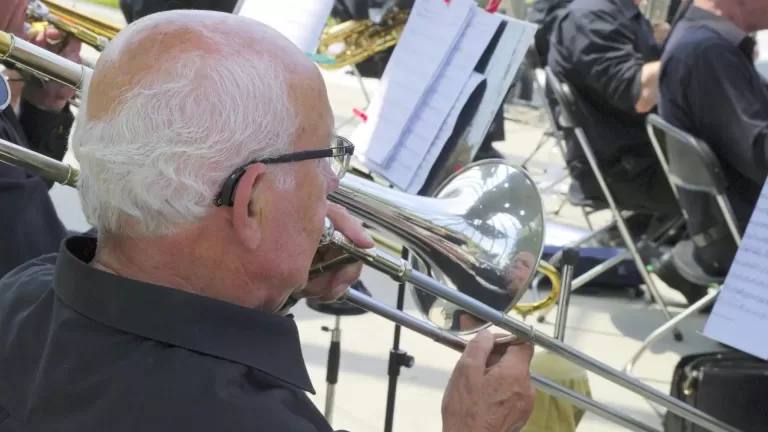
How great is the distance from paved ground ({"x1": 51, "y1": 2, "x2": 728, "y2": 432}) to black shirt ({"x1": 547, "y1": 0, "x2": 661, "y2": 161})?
59cm

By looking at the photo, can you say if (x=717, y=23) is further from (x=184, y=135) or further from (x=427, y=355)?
(x=184, y=135)

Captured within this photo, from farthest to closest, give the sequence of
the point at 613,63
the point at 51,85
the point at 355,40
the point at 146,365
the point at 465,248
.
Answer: the point at 355,40
the point at 613,63
the point at 51,85
the point at 465,248
the point at 146,365

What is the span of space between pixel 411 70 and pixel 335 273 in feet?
1.92

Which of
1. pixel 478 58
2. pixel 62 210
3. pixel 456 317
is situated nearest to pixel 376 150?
pixel 478 58

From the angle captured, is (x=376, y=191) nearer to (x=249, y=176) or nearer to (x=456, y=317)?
(x=456, y=317)

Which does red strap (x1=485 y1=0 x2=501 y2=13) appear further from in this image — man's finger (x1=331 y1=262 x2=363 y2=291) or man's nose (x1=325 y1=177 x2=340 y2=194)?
man's nose (x1=325 y1=177 x2=340 y2=194)

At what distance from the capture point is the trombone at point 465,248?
112 centimetres

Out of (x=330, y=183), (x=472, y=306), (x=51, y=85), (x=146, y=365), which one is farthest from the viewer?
(x=51, y=85)

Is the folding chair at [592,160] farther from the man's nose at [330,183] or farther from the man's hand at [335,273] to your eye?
the man's nose at [330,183]

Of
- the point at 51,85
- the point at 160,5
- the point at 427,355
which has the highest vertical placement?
the point at 160,5

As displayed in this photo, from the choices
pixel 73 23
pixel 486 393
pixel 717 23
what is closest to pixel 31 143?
pixel 73 23

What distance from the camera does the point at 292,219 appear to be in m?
0.82

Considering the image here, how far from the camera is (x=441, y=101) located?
60.5 inches

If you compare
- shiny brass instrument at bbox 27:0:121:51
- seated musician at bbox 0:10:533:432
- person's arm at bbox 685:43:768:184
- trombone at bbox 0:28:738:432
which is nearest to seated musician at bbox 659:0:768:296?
person's arm at bbox 685:43:768:184
